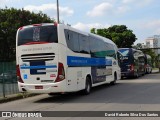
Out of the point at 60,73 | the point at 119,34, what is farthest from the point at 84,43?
the point at 119,34

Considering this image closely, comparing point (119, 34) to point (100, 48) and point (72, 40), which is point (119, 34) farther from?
point (72, 40)

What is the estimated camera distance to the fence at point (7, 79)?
17.2m

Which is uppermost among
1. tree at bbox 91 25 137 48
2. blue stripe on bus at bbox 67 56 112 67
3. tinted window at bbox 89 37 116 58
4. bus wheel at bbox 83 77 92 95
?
tree at bbox 91 25 137 48

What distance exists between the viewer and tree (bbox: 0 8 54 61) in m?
45.6

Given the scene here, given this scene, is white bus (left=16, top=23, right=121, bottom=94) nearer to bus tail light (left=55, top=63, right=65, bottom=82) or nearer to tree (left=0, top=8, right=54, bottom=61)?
bus tail light (left=55, top=63, right=65, bottom=82)

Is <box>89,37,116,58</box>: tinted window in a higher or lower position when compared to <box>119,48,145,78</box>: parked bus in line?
higher

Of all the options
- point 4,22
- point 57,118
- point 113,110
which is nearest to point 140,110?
point 113,110

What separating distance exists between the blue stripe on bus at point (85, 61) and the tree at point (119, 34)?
3866 centimetres

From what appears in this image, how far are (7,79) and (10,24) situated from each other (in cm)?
2953

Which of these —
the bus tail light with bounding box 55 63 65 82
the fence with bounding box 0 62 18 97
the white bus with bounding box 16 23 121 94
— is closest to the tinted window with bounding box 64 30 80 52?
the white bus with bounding box 16 23 121 94

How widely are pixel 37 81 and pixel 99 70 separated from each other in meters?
5.76

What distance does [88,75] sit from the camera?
1780 cm

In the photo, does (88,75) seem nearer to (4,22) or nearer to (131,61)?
(131,61)

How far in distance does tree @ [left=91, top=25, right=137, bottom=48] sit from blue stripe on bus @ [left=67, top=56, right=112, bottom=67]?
38.7 metres
